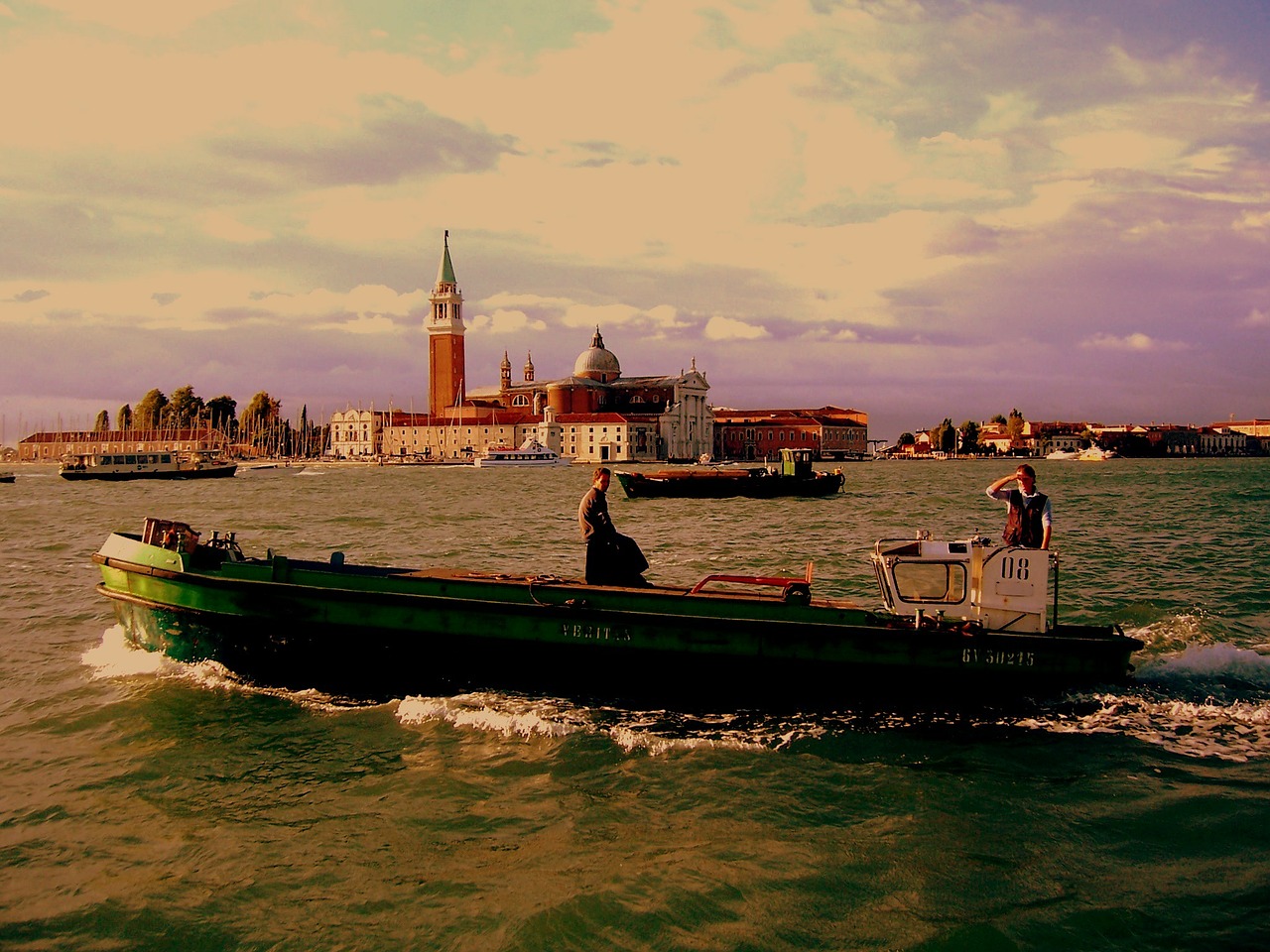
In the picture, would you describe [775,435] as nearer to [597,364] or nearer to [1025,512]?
[597,364]

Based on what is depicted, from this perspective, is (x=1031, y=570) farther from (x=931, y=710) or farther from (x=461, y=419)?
(x=461, y=419)

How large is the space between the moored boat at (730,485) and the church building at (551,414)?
82.6 meters

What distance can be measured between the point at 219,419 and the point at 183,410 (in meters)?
7.11

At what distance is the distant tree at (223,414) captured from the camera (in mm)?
141750

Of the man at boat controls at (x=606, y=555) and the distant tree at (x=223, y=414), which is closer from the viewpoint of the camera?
the man at boat controls at (x=606, y=555)

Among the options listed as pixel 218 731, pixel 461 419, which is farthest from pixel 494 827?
pixel 461 419

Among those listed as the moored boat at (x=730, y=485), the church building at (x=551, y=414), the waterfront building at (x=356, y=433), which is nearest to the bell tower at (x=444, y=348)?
the church building at (x=551, y=414)

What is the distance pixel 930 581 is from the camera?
9.77 meters

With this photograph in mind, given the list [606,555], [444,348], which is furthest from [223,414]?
[606,555]

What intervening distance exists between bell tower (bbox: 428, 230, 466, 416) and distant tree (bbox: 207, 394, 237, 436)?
1228 inches

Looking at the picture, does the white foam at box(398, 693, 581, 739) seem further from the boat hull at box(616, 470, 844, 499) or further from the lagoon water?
the boat hull at box(616, 470, 844, 499)

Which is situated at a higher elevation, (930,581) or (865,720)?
(930,581)

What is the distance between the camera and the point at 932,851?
6887 mm

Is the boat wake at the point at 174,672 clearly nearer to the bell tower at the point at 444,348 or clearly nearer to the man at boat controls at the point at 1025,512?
the man at boat controls at the point at 1025,512
